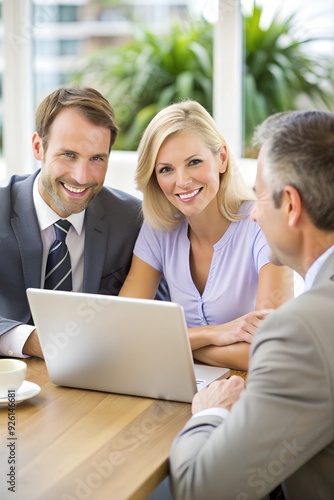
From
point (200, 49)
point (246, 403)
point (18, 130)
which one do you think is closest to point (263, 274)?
point (246, 403)

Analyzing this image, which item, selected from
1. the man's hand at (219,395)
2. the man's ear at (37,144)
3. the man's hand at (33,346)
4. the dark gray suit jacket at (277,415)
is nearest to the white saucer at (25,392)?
the man's hand at (33,346)

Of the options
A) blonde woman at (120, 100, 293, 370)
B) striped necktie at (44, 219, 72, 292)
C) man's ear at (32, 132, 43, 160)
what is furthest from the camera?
man's ear at (32, 132, 43, 160)

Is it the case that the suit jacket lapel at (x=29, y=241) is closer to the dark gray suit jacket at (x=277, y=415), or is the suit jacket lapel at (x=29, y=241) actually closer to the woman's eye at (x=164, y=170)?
the woman's eye at (x=164, y=170)

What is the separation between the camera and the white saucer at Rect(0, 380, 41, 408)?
5.58 feet

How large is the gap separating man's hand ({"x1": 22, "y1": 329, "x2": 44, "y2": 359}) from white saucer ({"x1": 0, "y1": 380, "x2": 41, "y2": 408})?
215 millimetres

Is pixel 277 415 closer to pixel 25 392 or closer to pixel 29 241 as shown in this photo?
pixel 25 392

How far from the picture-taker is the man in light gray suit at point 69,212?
2365 mm

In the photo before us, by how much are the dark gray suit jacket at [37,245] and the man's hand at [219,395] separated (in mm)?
865

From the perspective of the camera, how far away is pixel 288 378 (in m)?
1.29

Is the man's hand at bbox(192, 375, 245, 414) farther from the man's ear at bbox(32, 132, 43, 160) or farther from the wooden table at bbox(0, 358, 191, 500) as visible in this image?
the man's ear at bbox(32, 132, 43, 160)

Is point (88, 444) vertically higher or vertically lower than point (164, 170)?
lower

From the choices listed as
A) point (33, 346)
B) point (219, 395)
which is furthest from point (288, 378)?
point (33, 346)

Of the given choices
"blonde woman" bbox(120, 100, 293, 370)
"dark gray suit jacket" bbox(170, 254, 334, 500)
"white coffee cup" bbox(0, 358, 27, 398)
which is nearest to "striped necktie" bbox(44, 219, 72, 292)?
"blonde woman" bbox(120, 100, 293, 370)

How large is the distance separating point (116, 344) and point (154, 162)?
0.74 metres
